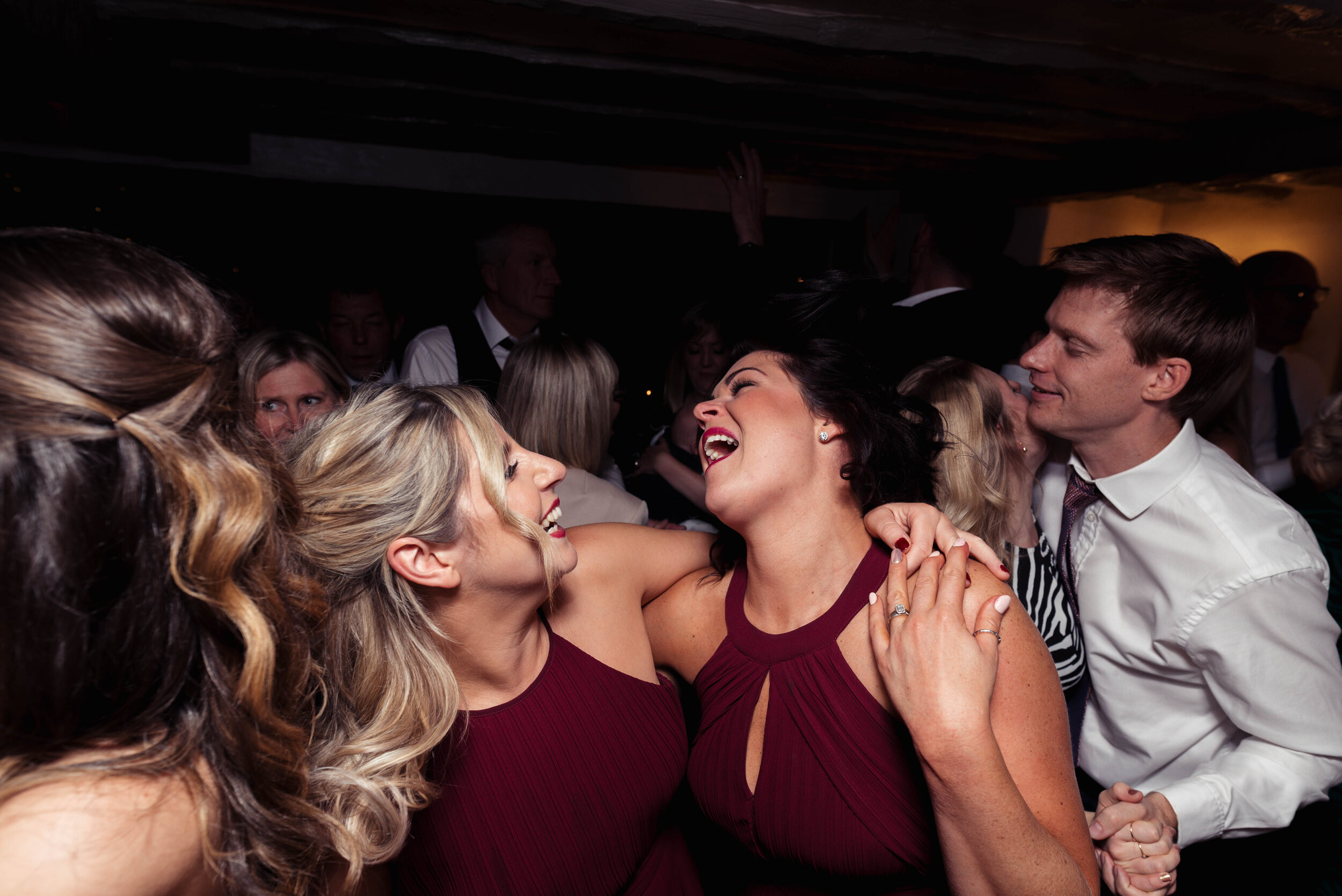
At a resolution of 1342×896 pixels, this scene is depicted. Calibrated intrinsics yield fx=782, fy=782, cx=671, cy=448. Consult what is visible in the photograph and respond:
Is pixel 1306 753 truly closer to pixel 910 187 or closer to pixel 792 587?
pixel 792 587

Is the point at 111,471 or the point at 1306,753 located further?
the point at 1306,753

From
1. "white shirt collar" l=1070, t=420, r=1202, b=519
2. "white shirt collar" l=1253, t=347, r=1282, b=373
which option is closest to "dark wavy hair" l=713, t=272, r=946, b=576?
"white shirt collar" l=1070, t=420, r=1202, b=519

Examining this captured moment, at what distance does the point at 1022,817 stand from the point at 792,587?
61 cm

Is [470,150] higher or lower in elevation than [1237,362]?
higher

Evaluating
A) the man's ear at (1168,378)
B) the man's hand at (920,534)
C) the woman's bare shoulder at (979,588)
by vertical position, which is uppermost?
the man's ear at (1168,378)

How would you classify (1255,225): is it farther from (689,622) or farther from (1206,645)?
(689,622)

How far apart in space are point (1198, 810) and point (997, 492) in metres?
0.79

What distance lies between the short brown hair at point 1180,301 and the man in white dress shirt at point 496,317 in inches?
95.9

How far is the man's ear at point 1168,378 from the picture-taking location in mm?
1822

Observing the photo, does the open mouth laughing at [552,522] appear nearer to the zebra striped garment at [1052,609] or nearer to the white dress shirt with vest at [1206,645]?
the zebra striped garment at [1052,609]

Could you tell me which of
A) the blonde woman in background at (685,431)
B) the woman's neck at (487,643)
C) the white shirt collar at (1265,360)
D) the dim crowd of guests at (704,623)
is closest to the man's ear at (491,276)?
the blonde woman in background at (685,431)

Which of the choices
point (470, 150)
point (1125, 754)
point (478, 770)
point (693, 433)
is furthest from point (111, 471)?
point (470, 150)

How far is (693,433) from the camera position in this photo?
11.4 ft

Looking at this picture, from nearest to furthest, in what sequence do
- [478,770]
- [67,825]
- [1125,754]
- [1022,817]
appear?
[67,825], [1022,817], [478,770], [1125,754]
